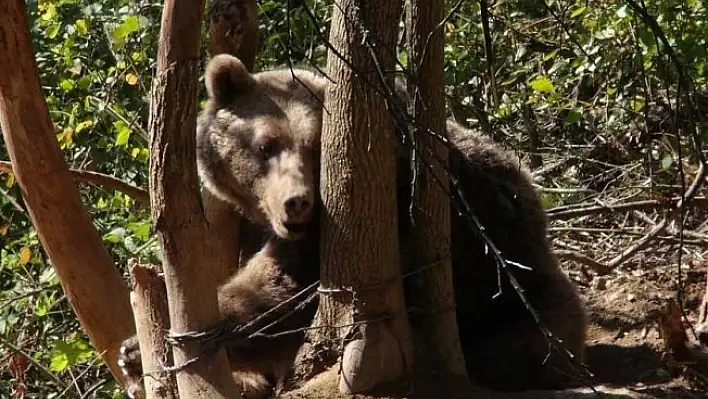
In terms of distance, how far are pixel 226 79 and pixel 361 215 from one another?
120 centimetres

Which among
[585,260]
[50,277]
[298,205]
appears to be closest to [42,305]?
[50,277]

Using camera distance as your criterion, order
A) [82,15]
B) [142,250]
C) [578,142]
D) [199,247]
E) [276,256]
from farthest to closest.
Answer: [578,142] < [82,15] < [142,250] < [276,256] < [199,247]

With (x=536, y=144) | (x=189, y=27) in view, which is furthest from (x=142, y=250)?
(x=536, y=144)

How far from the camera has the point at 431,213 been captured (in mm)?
3867

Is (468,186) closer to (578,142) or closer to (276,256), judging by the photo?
(276,256)

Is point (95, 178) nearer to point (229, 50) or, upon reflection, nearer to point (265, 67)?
point (229, 50)

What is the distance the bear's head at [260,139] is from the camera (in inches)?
163

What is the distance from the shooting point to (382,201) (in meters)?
3.65

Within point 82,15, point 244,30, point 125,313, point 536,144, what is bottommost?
point 125,313

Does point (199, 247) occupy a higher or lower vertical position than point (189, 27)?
lower

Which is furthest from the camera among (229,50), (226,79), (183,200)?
(229,50)

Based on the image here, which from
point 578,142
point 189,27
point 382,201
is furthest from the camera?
point 578,142

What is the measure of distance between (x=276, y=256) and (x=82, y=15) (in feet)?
10.9

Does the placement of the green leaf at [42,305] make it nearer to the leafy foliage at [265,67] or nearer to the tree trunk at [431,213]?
the leafy foliage at [265,67]
